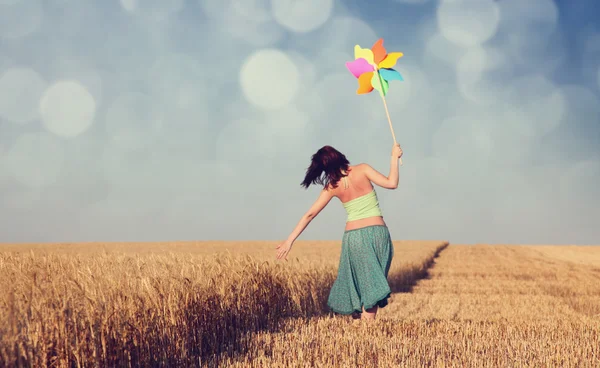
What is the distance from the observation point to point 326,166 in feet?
24.1

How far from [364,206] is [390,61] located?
217 centimetres

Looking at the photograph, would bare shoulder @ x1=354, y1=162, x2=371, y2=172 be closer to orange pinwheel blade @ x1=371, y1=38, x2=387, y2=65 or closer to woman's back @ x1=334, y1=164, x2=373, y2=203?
woman's back @ x1=334, y1=164, x2=373, y2=203

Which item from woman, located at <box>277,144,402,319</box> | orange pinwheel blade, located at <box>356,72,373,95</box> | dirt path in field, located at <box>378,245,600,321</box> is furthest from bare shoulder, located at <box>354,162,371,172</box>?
dirt path in field, located at <box>378,245,600,321</box>

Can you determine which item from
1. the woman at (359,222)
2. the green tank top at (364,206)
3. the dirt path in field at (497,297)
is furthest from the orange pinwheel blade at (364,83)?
the dirt path in field at (497,297)

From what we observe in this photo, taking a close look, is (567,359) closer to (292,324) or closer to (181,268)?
(292,324)

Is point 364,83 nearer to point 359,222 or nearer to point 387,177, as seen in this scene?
point 387,177

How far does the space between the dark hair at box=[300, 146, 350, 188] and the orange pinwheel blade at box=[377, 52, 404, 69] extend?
60.6 inches

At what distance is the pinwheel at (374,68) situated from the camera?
7.88 metres

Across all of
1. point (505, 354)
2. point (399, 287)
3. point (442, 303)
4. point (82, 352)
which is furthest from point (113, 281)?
point (399, 287)

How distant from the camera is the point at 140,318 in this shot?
5.54m

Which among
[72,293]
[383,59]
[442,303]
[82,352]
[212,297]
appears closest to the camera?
[82,352]

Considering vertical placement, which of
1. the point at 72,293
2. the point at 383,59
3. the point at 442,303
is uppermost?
the point at 383,59

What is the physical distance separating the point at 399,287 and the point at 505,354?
1160 cm

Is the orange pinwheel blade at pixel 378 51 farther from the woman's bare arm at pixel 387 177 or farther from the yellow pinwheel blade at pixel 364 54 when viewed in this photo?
the woman's bare arm at pixel 387 177
